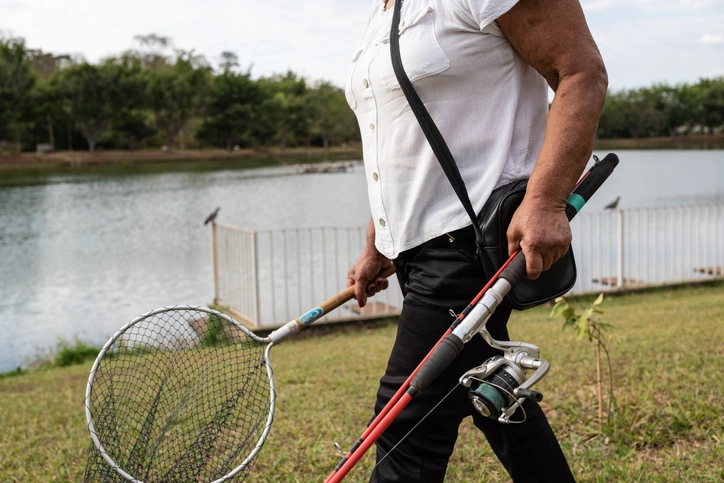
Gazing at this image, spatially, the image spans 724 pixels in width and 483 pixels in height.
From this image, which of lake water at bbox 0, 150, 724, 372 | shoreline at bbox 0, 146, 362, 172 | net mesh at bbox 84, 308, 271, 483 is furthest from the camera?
shoreline at bbox 0, 146, 362, 172

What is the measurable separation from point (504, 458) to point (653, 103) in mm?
85908

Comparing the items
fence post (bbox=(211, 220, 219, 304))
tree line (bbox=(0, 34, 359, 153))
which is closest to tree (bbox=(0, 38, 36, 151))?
tree line (bbox=(0, 34, 359, 153))

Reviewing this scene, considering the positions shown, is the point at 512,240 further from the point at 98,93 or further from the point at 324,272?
the point at 98,93

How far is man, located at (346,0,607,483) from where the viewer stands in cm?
146

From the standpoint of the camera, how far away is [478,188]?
1548mm

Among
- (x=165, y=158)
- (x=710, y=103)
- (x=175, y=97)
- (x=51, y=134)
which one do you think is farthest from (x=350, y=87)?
(x=710, y=103)

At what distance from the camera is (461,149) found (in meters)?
→ 1.55

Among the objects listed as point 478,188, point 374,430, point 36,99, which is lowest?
point 374,430

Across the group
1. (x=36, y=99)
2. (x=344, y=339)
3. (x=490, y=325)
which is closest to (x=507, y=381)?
(x=490, y=325)

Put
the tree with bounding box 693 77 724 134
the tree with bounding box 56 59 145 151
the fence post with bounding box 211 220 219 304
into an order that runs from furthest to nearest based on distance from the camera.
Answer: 1. the tree with bounding box 693 77 724 134
2. the tree with bounding box 56 59 145 151
3. the fence post with bounding box 211 220 219 304

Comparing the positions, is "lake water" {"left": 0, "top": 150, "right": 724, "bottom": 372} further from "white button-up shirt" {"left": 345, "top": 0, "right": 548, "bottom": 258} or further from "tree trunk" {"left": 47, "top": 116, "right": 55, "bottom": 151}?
"tree trunk" {"left": 47, "top": 116, "right": 55, "bottom": 151}

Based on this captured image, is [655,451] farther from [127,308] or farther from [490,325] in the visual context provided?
[127,308]

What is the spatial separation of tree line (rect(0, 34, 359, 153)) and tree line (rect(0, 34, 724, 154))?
0.09 metres

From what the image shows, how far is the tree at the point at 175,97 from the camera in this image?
2343 inches
